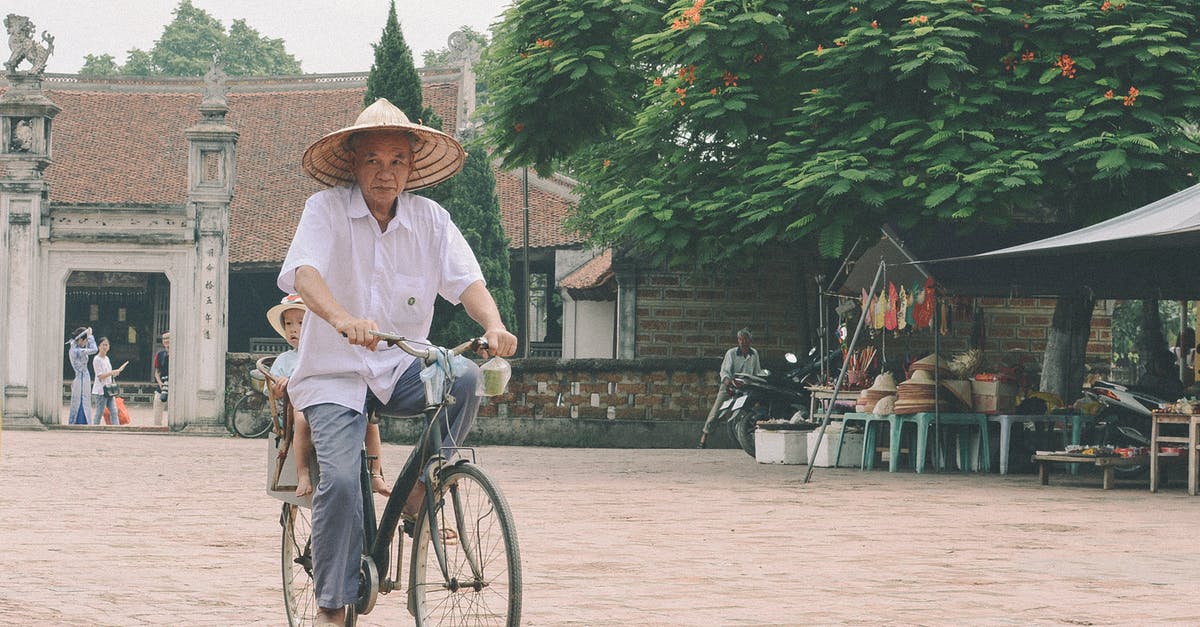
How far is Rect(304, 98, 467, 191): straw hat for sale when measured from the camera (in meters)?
5.14

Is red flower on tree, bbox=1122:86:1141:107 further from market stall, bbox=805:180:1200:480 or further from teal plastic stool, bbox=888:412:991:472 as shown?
teal plastic stool, bbox=888:412:991:472

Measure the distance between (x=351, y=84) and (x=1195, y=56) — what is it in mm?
31939

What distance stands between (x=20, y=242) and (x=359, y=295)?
940 inches

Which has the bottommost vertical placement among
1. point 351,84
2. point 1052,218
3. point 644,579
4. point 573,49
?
point 644,579

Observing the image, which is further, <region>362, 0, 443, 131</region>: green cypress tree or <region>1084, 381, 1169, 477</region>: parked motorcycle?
<region>362, 0, 443, 131</region>: green cypress tree

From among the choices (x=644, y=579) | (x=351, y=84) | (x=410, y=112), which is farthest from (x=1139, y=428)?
(x=351, y=84)

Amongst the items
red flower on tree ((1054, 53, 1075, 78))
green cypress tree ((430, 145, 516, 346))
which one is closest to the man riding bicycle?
red flower on tree ((1054, 53, 1075, 78))

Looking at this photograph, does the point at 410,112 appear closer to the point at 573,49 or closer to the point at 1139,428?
the point at 573,49

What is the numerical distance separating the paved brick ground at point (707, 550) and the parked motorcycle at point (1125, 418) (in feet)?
1.41

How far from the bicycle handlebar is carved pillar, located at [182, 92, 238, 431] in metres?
22.6

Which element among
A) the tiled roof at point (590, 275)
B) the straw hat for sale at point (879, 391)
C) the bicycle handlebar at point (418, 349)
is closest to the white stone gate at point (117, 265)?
the tiled roof at point (590, 275)

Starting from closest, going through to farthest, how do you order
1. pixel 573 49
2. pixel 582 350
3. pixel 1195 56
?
pixel 1195 56 → pixel 573 49 → pixel 582 350

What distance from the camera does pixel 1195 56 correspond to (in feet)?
48.0

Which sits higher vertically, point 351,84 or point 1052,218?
point 351,84
